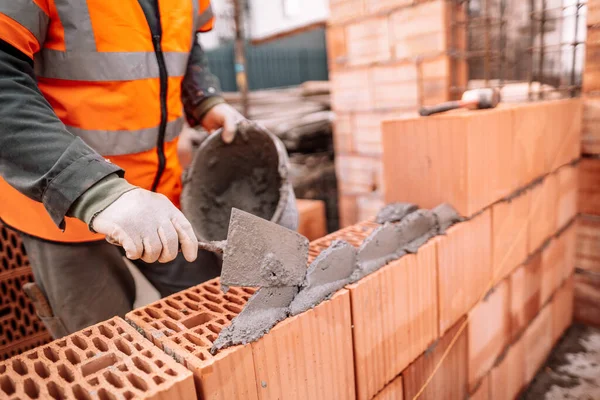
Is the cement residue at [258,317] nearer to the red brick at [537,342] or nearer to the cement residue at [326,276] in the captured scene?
the cement residue at [326,276]

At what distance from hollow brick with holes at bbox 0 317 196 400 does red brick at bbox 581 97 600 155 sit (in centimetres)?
283

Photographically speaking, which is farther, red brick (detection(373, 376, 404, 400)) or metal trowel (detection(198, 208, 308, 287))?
red brick (detection(373, 376, 404, 400))

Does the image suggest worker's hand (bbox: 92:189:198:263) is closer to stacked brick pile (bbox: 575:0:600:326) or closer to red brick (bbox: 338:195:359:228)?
stacked brick pile (bbox: 575:0:600:326)

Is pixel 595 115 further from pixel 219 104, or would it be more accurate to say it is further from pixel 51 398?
pixel 51 398

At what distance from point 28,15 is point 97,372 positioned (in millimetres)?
930

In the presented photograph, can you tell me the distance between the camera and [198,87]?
194cm

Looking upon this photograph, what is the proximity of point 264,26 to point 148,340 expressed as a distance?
44.1 feet

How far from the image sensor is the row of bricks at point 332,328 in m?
0.98

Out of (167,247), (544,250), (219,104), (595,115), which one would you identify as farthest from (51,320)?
(595,115)

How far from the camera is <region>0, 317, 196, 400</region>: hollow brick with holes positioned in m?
0.86

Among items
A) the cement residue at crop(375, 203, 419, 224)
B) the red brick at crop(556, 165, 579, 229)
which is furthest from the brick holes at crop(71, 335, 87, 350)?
the red brick at crop(556, 165, 579, 229)

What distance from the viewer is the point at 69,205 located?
1091 mm

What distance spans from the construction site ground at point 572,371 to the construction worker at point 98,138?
6.20ft

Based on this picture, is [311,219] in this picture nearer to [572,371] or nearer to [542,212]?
[542,212]
